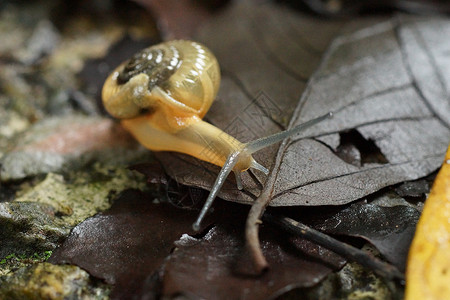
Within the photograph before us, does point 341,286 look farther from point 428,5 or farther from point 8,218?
point 428,5

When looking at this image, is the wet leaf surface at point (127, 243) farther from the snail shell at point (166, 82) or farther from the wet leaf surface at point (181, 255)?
the snail shell at point (166, 82)

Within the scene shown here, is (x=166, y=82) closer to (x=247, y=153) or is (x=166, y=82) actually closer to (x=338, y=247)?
(x=247, y=153)

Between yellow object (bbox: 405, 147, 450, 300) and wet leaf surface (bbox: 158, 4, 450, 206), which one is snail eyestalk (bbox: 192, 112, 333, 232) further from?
yellow object (bbox: 405, 147, 450, 300)

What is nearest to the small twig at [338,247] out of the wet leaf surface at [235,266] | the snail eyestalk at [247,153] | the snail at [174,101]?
the wet leaf surface at [235,266]

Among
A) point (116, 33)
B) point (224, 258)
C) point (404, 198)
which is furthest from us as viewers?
point (116, 33)

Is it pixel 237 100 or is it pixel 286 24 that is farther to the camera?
pixel 286 24

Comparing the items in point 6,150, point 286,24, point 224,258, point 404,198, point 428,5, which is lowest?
point 6,150

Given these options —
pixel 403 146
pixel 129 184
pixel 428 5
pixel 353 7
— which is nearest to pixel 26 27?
pixel 129 184
